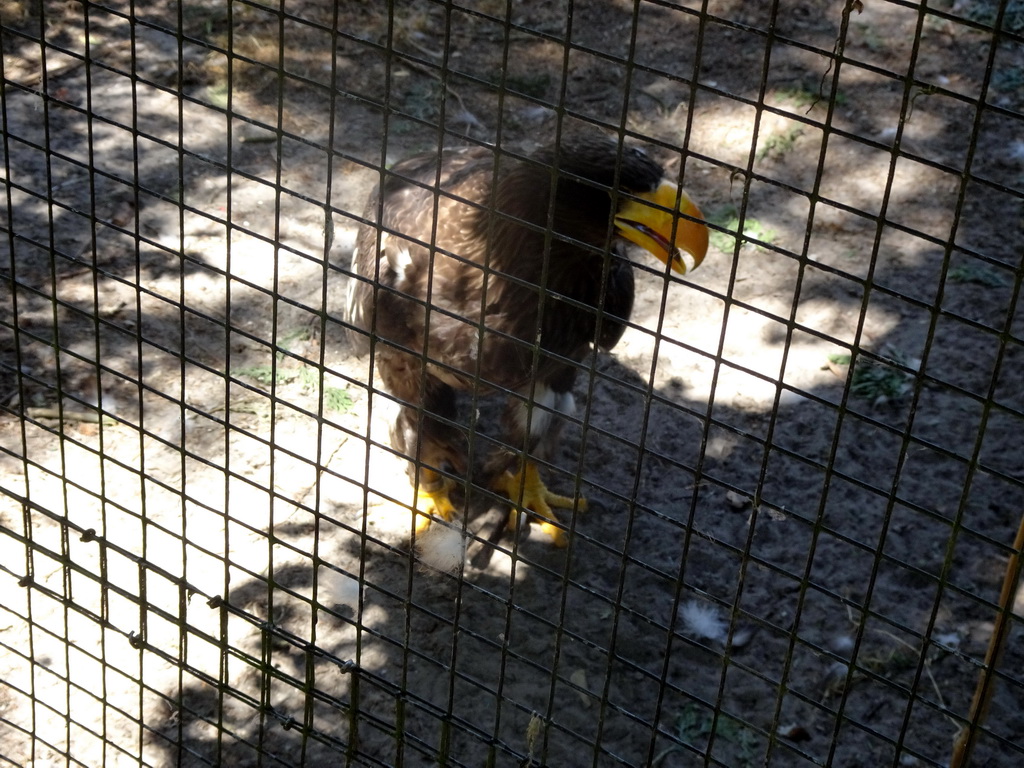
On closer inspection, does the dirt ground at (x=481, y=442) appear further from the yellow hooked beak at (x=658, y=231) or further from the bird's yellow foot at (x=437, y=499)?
the yellow hooked beak at (x=658, y=231)

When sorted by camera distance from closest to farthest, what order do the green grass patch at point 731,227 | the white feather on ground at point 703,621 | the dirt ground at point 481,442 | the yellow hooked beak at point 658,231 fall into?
1. the dirt ground at point 481,442
2. the yellow hooked beak at point 658,231
3. the white feather on ground at point 703,621
4. the green grass patch at point 731,227

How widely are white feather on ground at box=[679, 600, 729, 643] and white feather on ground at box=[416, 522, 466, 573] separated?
28.7 inches

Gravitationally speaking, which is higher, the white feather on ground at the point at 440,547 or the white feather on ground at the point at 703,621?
the white feather on ground at the point at 703,621

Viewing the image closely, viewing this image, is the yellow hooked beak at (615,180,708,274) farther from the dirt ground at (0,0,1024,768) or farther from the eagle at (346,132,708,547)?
the dirt ground at (0,0,1024,768)

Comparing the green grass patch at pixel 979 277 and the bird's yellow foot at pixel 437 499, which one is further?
the green grass patch at pixel 979 277

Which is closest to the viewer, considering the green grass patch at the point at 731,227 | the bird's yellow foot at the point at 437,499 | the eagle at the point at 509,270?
the eagle at the point at 509,270

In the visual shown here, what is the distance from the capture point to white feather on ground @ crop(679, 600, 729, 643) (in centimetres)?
376

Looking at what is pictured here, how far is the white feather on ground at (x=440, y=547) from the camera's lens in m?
3.98

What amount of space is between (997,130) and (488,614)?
3727 millimetres

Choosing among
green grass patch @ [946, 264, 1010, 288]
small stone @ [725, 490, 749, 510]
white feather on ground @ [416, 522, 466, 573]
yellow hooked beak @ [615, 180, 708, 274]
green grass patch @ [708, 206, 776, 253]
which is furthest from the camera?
green grass patch @ [708, 206, 776, 253]

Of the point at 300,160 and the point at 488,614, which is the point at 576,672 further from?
the point at 300,160

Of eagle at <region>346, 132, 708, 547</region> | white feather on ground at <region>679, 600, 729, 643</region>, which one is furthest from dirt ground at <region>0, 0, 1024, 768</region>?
eagle at <region>346, 132, 708, 547</region>

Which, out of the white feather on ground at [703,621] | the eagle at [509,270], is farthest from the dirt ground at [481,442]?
the eagle at [509,270]

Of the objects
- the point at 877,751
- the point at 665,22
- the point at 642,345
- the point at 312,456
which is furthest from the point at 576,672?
the point at 665,22
